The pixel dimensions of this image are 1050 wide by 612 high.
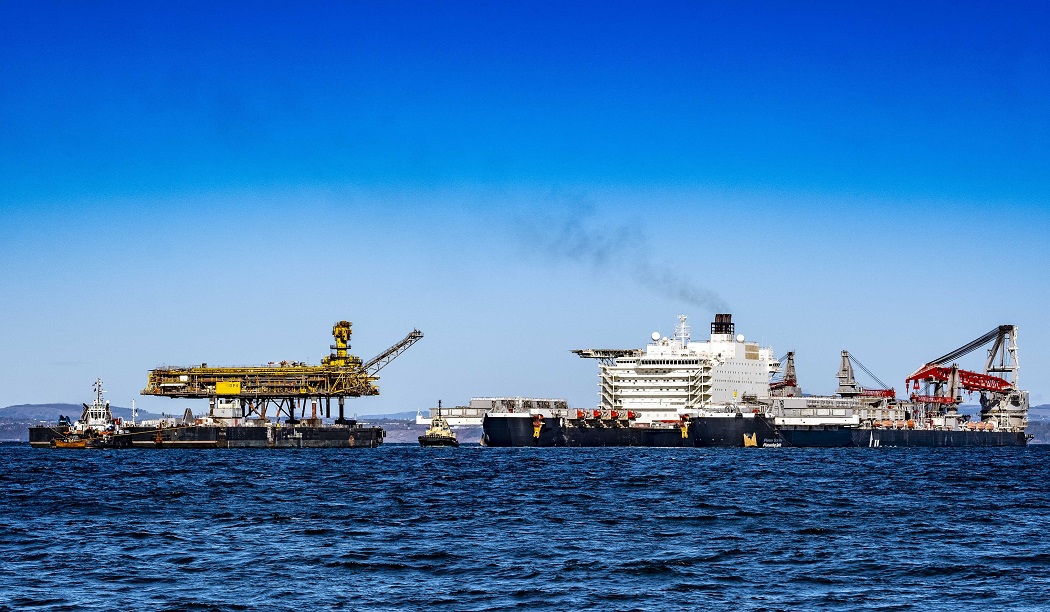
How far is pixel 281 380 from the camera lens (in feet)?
443

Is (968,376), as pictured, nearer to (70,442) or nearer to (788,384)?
(788,384)

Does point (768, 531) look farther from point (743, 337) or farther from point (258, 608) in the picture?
point (743, 337)

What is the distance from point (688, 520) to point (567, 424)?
309 feet

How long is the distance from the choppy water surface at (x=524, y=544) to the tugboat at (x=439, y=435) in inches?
3473

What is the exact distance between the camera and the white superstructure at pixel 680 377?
140 m

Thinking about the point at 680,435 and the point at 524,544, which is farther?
the point at 680,435

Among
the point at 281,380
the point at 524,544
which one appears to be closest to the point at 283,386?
the point at 281,380

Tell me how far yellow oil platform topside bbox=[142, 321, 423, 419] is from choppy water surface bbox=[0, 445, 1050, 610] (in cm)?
7113

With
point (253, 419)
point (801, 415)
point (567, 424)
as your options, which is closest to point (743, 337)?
point (801, 415)

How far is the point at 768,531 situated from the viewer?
37.5 meters

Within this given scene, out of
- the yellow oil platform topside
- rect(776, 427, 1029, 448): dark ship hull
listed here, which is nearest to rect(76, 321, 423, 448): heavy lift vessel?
the yellow oil platform topside

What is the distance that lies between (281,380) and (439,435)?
25.1m

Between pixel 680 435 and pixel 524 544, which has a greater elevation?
pixel 524 544

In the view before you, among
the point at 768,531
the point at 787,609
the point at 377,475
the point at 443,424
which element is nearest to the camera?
the point at 787,609
